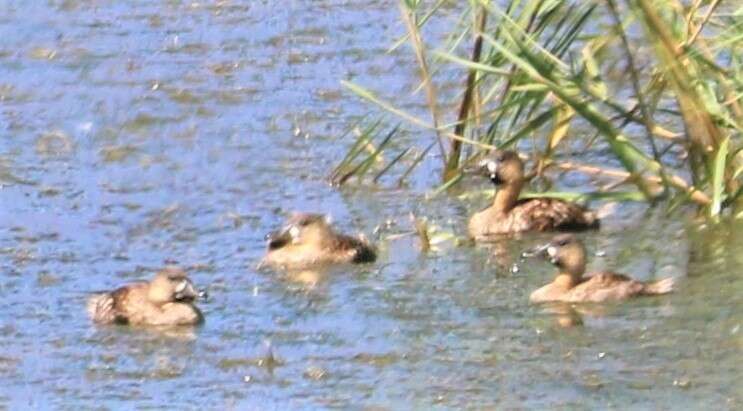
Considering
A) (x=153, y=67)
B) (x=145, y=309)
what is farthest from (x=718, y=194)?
(x=153, y=67)

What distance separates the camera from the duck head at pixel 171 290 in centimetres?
857

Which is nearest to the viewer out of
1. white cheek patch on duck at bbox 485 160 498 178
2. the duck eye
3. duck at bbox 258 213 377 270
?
duck at bbox 258 213 377 270

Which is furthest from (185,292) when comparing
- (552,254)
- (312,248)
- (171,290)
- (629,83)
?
(629,83)

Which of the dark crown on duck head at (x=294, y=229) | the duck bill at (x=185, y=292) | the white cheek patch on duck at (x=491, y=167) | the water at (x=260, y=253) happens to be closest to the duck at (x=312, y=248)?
the dark crown on duck head at (x=294, y=229)

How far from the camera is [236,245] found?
9.91 meters

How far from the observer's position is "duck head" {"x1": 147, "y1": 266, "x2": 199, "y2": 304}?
8570 millimetres

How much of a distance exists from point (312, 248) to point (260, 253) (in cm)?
35

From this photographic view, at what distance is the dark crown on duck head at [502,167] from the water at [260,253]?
0.25m

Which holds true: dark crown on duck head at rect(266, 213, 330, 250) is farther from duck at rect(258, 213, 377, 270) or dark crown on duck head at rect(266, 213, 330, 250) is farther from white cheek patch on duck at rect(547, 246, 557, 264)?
white cheek patch on duck at rect(547, 246, 557, 264)

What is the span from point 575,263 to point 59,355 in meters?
1.89

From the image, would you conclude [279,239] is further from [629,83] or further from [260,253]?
[629,83]

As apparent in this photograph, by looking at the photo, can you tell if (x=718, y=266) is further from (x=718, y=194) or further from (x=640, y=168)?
(x=640, y=168)

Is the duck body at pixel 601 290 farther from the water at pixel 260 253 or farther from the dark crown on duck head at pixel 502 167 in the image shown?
the dark crown on duck head at pixel 502 167

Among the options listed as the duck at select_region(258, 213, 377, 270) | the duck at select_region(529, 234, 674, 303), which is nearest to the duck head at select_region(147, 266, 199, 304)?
the duck at select_region(258, 213, 377, 270)
